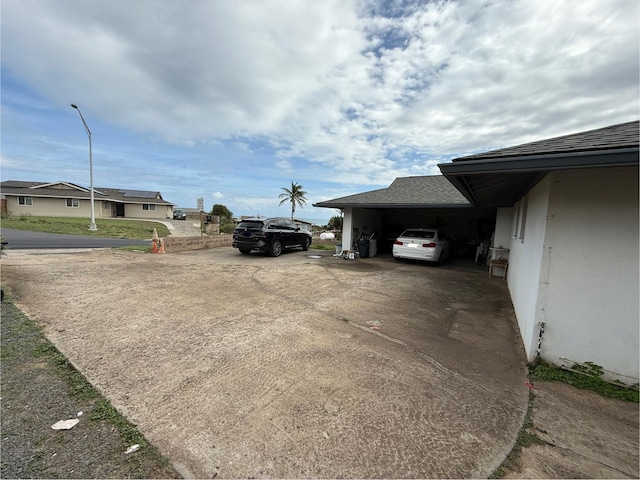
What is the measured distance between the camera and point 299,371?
10.2 feet

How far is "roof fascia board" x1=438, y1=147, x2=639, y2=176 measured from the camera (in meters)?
2.45

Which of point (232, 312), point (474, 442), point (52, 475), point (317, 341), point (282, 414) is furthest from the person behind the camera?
point (232, 312)

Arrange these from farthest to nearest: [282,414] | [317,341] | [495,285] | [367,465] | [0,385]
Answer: [495,285] < [317,341] < [0,385] < [282,414] < [367,465]

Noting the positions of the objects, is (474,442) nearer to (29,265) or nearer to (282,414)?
(282,414)

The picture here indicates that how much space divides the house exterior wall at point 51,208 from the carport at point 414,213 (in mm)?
32038

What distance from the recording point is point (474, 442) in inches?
86.5

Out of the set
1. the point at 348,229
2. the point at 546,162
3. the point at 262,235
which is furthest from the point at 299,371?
the point at 348,229

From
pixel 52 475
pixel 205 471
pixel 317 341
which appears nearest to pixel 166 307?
pixel 317 341

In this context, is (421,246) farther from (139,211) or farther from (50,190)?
(139,211)

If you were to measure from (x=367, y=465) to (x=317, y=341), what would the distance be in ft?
6.50

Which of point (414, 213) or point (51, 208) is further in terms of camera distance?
point (51, 208)

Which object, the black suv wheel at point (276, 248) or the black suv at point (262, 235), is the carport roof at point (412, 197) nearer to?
the black suv at point (262, 235)

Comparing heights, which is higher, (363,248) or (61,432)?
(363,248)

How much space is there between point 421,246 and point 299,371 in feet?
28.3
